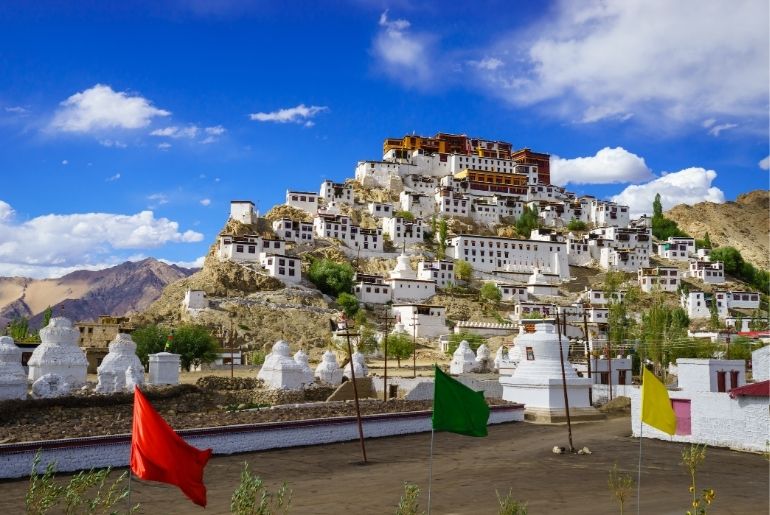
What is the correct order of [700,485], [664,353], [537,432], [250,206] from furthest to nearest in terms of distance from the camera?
[250,206]
[664,353]
[537,432]
[700,485]

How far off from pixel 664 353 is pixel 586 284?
46.1 metres

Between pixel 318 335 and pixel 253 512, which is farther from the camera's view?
pixel 318 335

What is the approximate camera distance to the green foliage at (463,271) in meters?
91.9

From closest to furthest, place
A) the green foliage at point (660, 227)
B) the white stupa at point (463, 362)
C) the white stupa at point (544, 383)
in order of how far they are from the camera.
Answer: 1. the white stupa at point (544, 383)
2. the white stupa at point (463, 362)
3. the green foliage at point (660, 227)

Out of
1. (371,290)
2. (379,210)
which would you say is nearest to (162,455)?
(371,290)

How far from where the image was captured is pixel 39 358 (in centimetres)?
3544

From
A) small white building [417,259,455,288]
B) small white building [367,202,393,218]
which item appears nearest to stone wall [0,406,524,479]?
small white building [417,259,455,288]

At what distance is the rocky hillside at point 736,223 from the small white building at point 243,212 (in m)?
106

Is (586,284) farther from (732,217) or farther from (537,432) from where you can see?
(732,217)

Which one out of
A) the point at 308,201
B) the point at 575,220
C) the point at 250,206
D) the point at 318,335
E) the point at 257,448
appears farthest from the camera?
the point at 575,220

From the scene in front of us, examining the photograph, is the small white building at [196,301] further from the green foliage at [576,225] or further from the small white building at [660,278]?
the green foliage at [576,225]

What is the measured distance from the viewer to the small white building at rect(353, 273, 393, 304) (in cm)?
8269

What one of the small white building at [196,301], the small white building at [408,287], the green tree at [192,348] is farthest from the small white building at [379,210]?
the green tree at [192,348]

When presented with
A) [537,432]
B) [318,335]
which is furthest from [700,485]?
[318,335]
